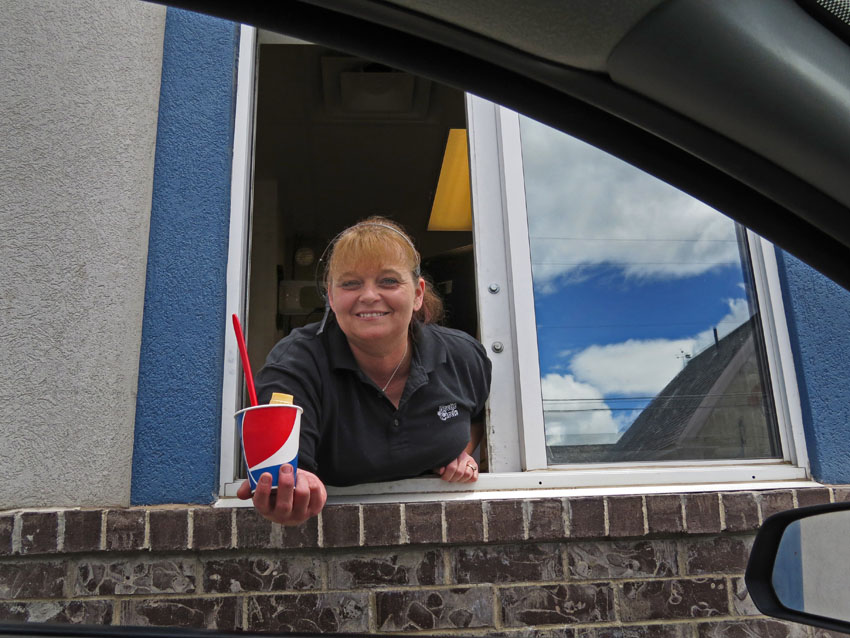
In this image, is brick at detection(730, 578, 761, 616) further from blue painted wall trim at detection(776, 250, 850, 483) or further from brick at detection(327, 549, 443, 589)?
brick at detection(327, 549, 443, 589)

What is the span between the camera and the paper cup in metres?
1.81

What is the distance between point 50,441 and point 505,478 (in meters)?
1.53

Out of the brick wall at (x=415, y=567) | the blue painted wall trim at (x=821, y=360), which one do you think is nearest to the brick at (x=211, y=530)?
the brick wall at (x=415, y=567)

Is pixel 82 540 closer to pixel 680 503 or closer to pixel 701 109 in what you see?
pixel 680 503

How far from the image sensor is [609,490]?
2.46m

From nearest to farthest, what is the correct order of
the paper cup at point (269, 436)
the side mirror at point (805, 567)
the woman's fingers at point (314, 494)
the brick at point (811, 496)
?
the side mirror at point (805, 567) → the paper cup at point (269, 436) → the woman's fingers at point (314, 494) → the brick at point (811, 496)

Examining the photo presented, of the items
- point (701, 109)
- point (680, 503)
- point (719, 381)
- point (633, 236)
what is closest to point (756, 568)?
point (701, 109)

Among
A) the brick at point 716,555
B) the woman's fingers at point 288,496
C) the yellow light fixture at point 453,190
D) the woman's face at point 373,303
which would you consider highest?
the yellow light fixture at point 453,190

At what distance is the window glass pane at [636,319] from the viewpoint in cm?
266

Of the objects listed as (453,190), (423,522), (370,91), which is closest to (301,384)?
(423,522)

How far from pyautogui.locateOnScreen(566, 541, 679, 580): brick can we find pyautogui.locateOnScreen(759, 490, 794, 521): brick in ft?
Result: 1.10

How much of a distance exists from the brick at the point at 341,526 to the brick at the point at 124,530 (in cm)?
57

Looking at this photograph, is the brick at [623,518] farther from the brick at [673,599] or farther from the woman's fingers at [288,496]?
the woman's fingers at [288,496]

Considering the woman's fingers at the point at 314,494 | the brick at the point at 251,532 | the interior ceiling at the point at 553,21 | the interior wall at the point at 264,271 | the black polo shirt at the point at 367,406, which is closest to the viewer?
the interior ceiling at the point at 553,21
